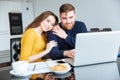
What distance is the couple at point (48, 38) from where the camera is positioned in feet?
5.45

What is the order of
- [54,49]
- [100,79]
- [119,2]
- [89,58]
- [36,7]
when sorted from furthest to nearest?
[36,7]
[119,2]
[54,49]
[89,58]
[100,79]

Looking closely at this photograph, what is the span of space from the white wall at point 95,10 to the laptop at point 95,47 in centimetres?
270

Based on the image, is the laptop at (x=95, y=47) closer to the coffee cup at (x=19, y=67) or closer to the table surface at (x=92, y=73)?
the table surface at (x=92, y=73)

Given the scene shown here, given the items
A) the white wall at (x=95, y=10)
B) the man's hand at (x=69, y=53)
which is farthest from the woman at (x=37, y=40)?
the white wall at (x=95, y=10)

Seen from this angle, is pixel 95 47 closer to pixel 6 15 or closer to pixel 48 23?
pixel 48 23

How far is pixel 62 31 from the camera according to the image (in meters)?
1.83

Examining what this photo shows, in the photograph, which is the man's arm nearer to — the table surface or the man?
the man

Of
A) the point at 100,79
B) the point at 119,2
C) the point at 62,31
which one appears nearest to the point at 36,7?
the point at 119,2

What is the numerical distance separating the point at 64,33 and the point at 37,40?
0.87 ft

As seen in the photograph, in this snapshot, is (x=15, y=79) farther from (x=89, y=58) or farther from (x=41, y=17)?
(x=41, y=17)

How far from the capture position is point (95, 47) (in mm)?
1451

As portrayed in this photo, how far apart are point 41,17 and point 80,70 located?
2.11 ft

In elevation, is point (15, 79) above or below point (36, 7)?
below

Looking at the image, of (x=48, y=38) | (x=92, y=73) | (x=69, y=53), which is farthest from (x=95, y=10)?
(x=92, y=73)
